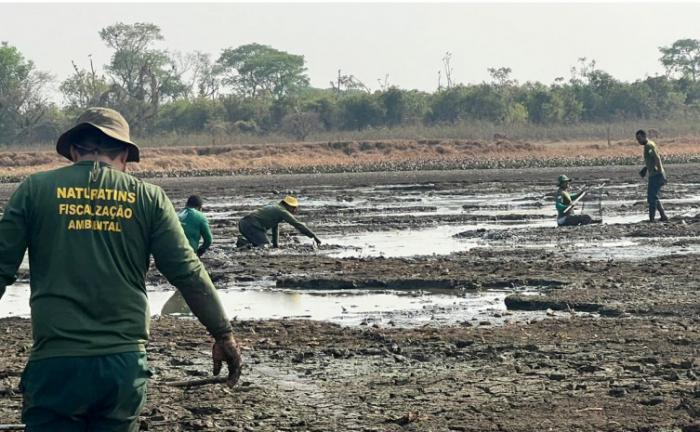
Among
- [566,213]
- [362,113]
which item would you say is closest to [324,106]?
[362,113]

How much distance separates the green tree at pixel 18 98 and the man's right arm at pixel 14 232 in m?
77.9

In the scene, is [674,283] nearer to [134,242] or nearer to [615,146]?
[134,242]

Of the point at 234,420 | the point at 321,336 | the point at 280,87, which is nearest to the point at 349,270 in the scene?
the point at 321,336

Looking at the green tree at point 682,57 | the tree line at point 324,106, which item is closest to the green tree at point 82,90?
the tree line at point 324,106

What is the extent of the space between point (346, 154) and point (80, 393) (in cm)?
6201

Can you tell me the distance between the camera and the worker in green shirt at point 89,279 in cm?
459

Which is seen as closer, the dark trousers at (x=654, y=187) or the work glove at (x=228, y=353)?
the work glove at (x=228, y=353)

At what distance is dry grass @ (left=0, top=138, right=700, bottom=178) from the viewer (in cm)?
6312

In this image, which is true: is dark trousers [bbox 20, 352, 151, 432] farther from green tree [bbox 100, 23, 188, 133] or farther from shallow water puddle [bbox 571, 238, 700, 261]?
green tree [bbox 100, 23, 188, 133]

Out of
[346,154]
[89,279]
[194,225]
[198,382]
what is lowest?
[346,154]

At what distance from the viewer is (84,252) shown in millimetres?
4688

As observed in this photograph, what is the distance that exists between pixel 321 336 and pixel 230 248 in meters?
9.21

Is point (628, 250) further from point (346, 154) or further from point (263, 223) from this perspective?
point (346, 154)

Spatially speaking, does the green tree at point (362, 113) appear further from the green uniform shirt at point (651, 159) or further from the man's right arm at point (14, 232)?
the man's right arm at point (14, 232)
